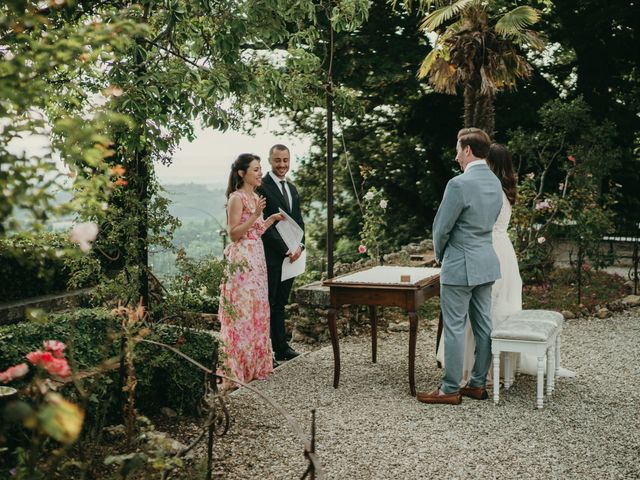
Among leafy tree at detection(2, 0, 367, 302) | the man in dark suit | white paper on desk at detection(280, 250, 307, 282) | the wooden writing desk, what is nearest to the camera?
leafy tree at detection(2, 0, 367, 302)

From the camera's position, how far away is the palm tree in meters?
10.4

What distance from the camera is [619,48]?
51.5ft

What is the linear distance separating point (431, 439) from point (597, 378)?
8.12 feet

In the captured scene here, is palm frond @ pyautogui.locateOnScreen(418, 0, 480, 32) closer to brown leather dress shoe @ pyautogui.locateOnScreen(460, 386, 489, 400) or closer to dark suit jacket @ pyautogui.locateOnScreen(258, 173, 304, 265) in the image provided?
dark suit jacket @ pyautogui.locateOnScreen(258, 173, 304, 265)

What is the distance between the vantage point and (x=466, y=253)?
548cm

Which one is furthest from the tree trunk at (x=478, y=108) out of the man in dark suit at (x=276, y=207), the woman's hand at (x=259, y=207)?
the woman's hand at (x=259, y=207)

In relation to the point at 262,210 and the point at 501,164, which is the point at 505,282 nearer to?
the point at 501,164

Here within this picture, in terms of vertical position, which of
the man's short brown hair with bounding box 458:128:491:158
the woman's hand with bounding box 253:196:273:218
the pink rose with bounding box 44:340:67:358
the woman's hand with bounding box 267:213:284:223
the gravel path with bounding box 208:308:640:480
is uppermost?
the man's short brown hair with bounding box 458:128:491:158

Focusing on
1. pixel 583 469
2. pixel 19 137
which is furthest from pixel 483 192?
pixel 19 137

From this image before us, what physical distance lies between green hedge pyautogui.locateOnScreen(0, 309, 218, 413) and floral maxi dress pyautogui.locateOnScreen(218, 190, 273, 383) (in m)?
0.81

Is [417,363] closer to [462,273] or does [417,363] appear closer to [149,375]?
[462,273]

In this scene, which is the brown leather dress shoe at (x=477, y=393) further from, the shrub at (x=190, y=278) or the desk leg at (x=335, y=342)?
the shrub at (x=190, y=278)

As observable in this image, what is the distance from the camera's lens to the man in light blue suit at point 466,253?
5.40 metres

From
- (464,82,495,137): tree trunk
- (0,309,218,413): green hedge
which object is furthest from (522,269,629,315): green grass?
(0,309,218,413): green hedge
